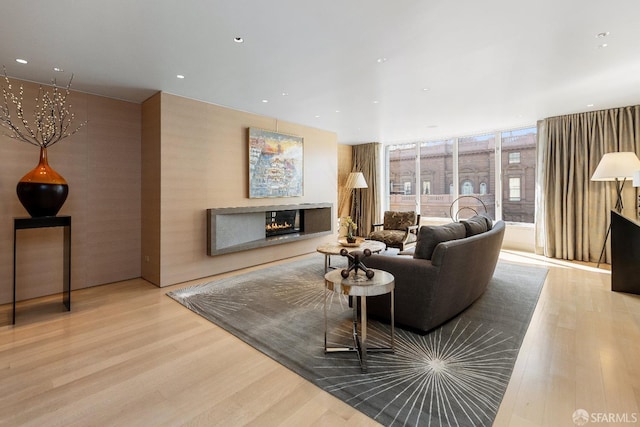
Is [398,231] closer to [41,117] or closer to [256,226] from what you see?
[256,226]

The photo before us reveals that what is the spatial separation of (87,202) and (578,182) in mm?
7993

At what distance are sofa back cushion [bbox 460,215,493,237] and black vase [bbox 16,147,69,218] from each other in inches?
174

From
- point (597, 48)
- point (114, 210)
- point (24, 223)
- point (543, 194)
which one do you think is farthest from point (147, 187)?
point (543, 194)

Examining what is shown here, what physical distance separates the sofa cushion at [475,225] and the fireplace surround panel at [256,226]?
10.4 ft

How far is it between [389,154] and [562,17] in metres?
6.06

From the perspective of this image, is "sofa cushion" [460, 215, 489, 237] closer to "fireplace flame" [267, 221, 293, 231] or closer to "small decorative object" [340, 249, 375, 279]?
"small decorative object" [340, 249, 375, 279]

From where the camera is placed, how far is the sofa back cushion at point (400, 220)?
5879 millimetres

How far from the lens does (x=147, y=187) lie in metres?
4.29

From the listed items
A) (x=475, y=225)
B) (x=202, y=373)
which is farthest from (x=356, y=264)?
(x=475, y=225)

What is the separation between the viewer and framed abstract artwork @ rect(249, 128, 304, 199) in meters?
5.09

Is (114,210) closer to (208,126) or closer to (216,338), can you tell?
(208,126)

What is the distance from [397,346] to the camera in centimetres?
241

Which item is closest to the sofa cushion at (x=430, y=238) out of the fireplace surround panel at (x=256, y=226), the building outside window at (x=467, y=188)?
the fireplace surround panel at (x=256, y=226)

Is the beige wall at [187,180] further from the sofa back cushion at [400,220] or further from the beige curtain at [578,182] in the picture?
the beige curtain at [578,182]
